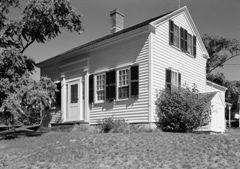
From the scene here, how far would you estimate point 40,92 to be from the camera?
12.0 meters

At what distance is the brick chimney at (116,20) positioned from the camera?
59.4 ft

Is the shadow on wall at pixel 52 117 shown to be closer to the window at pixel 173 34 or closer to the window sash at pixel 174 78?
the window sash at pixel 174 78

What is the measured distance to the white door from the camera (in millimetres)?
15602

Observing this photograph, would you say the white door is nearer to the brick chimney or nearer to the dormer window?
the brick chimney

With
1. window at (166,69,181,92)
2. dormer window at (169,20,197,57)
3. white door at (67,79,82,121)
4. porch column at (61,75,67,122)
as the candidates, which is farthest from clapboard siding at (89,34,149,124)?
porch column at (61,75,67,122)

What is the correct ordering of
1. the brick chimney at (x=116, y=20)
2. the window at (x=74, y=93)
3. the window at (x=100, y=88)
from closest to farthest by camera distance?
1. the window at (x=100, y=88)
2. the window at (x=74, y=93)
3. the brick chimney at (x=116, y=20)

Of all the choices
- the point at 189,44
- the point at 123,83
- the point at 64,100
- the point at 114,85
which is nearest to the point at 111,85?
Answer: the point at 114,85

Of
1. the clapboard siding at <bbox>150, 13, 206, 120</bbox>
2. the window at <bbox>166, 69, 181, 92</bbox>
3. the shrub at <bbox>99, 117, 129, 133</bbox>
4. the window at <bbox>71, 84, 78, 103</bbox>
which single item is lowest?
the shrub at <bbox>99, 117, 129, 133</bbox>

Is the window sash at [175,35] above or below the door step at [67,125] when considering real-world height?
above

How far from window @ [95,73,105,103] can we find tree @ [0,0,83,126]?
2542mm

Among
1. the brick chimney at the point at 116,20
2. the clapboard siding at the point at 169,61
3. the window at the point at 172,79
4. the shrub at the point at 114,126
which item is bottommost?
the shrub at the point at 114,126

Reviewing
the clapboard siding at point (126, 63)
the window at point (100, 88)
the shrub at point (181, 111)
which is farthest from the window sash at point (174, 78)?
the window at point (100, 88)

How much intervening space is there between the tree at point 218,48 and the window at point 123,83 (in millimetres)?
21580

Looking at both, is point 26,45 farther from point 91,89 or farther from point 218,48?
point 218,48
